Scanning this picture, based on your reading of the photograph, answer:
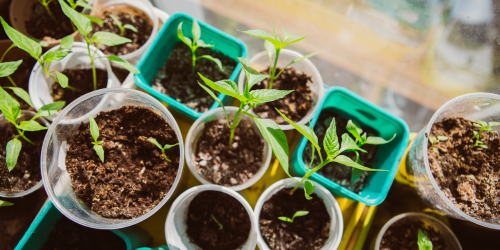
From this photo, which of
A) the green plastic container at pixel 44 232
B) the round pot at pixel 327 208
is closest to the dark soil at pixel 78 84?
the green plastic container at pixel 44 232

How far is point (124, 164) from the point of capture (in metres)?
0.79

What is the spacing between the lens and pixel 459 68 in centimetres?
120

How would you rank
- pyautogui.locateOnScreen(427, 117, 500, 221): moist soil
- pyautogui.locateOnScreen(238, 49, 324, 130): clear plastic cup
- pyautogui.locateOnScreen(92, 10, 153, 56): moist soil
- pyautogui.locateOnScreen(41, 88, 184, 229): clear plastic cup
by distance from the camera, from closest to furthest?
pyautogui.locateOnScreen(41, 88, 184, 229): clear plastic cup → pyautogui.locateOnScreen(427, 117, 500, 221): moist soil → pyautogui.locateOnScreen(238, 49, 324, 130): clear plastic cup → pyautogui.locateOnScreen(92, 10, 153, 56): moist soil

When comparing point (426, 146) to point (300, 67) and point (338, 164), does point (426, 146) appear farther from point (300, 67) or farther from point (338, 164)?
point (300, 67)

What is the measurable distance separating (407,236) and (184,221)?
73cm

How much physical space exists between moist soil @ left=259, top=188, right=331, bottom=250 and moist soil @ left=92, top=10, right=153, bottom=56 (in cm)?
78

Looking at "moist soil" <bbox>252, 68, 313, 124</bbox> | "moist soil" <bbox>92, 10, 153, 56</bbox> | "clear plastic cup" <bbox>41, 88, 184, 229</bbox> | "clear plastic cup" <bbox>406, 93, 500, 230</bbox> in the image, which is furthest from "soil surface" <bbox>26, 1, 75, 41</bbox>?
"clear plastic cup" <bbox>406, 93, 500, 230</bbox>

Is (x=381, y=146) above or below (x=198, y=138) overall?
above

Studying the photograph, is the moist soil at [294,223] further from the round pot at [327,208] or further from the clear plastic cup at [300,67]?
the clear plastic cup at [300,67]

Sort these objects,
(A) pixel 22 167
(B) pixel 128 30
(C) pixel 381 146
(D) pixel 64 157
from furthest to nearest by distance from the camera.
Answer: (B) pixel 128 30 → (C) pixel 381 146 → (A) pixel 22 167 → (D) pixel 64 157

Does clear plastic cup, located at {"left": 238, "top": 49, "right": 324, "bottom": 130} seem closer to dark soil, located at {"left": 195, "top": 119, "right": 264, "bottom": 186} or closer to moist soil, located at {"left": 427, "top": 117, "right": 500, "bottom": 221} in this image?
dark soil, located at {"left": 195, "top": 119, "right": 264, "bottom": 186}

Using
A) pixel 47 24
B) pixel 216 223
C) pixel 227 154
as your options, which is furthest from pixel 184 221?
pixel 47 24

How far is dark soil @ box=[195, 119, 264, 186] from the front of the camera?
2.95 feet

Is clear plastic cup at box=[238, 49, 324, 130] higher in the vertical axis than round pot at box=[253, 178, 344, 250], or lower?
higher
